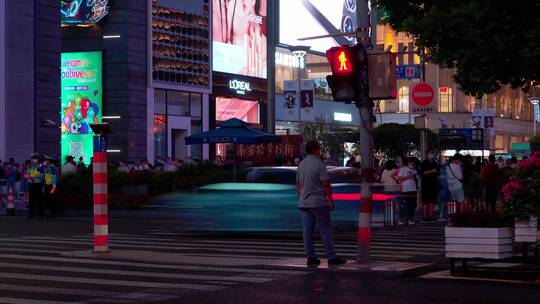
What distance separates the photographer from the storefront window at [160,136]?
51.5 m

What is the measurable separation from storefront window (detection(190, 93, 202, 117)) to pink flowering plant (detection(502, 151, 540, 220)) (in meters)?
42.6

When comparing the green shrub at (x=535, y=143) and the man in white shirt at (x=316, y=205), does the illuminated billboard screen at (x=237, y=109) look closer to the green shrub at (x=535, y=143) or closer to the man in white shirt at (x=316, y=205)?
the green shrub at (x=535, y=143)

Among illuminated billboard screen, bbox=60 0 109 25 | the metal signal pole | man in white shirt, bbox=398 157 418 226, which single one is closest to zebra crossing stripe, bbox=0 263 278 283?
the metal signal pole

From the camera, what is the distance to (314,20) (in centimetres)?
7050

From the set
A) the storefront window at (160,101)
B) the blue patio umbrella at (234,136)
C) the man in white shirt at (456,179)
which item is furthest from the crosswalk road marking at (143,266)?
the storefront window at (160,101)

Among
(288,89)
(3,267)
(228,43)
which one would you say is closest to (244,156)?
(288,89)

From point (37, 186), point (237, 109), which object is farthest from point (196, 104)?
point (37, 186)

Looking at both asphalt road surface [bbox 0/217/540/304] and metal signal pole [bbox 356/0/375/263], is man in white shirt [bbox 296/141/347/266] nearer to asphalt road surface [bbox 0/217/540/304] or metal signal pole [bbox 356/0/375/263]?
metal signal pole [bbox 356/0/375/263]

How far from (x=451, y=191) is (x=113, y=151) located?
A: 2404cm

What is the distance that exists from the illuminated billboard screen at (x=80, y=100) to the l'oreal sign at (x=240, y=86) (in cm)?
1145

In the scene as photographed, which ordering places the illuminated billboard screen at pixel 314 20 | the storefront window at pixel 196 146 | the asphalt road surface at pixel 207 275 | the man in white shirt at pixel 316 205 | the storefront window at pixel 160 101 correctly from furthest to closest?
the illuminated billboard screen at pixel 314 20 < the storefront window at pixel 196 146 < the storefront window at pixel 160 101 < the man in white shirt at pixel 316 205 < the asphalt road surface at pixel 207 275

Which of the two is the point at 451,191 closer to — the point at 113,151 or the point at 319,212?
the point at 319,212

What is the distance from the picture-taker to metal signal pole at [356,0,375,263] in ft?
47.5

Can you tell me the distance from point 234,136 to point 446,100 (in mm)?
61715
